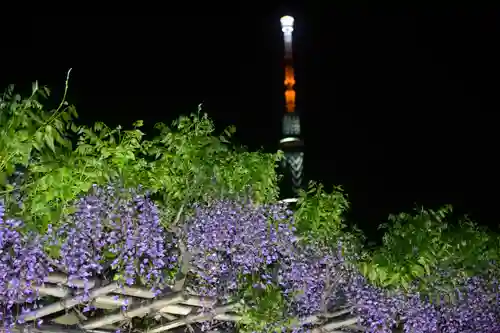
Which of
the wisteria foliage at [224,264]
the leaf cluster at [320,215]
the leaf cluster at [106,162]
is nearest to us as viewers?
the leaf cluster at [106,162]

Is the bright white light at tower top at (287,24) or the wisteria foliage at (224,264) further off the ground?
the bright white light at tower top at (287,24)

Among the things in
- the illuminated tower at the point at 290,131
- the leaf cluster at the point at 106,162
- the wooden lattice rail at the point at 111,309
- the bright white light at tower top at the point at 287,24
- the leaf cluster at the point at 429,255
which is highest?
the bright white light at tower top at the point at 287,24

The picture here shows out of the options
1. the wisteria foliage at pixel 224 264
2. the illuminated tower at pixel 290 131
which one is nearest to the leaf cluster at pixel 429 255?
the wisteria foliage at pixel 224 264

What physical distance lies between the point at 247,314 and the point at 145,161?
195cm

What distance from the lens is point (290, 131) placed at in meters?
69.8

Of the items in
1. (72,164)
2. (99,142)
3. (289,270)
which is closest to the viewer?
(72,164)

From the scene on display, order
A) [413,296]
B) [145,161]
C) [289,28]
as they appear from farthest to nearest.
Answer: [289,28], [413,296], [145,161]

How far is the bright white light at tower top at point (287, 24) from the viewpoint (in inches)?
2520

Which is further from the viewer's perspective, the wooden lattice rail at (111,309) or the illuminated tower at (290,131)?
the illuminated tower at (290,131)

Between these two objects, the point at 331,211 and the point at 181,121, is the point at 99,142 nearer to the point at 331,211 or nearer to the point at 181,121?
the point at 181,121

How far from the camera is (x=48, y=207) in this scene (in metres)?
6.39

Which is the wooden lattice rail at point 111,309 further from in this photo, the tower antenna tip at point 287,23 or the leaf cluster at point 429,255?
the tower antenna tip at point 287,23

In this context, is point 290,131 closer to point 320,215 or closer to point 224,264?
point 320,215

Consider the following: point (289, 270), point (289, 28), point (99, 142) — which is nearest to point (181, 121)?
point (99, 142)
